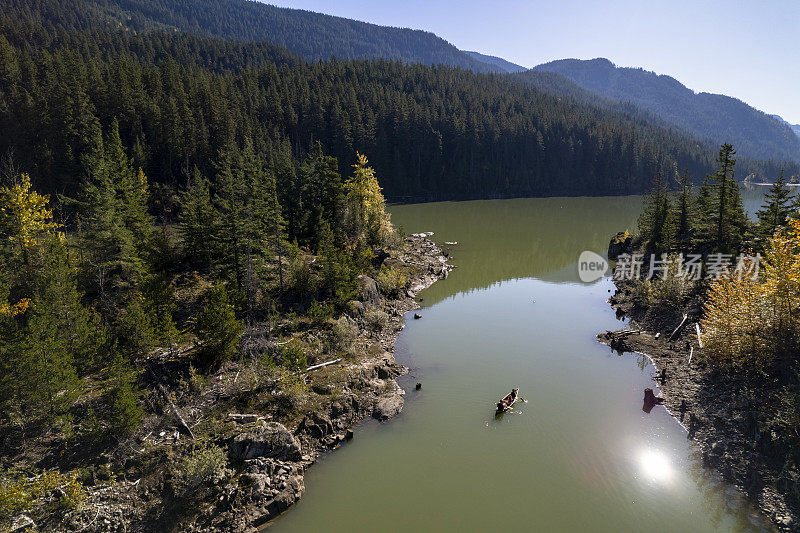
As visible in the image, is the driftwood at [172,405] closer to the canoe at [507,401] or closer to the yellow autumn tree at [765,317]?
the canoe at [507,401]

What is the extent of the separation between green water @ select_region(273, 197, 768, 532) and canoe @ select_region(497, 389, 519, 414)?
474 mm

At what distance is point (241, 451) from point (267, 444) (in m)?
1.00

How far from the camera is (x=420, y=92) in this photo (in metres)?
144

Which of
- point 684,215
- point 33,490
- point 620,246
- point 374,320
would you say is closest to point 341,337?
point 374,320

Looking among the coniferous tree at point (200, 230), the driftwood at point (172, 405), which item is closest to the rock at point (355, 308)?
the coniferous tree at point (200, 230)

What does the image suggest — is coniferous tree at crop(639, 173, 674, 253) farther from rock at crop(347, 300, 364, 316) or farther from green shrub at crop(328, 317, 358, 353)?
green shrub at crop(328, 317, 358, 353)

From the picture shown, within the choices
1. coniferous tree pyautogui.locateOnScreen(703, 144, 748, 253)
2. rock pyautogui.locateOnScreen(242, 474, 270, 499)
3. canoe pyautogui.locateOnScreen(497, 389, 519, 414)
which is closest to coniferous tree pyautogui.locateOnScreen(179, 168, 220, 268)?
rock pyautogui.locateOnScreen(242, 474, 270, 499)

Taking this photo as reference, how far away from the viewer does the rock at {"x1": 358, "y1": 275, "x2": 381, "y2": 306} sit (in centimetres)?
3113

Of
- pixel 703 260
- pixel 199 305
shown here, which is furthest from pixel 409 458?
pixel 703 260

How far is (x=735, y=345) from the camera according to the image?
21641mm

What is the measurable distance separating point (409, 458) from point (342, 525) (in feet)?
13.7

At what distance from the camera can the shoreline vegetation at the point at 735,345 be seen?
650 inches

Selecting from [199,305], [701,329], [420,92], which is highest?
[420,92]

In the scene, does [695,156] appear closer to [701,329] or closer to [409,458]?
[701,329]
